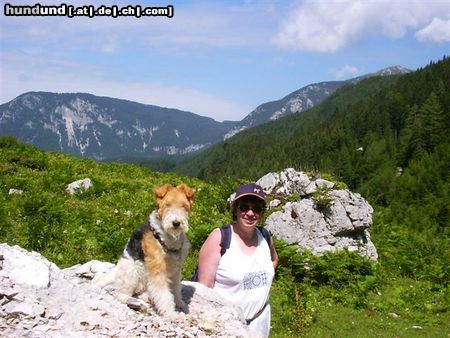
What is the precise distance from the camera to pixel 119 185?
19891 millimetres

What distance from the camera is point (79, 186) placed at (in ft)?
60.4

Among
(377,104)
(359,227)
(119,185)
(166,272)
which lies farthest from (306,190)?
(377,104)

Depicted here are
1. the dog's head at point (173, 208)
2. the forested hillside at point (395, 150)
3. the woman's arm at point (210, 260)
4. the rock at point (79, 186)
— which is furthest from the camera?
the forested hillside at point (395, 150)

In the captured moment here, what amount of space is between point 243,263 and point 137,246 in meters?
1.45

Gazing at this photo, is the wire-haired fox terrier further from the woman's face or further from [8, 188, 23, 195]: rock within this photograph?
[8, 188, 23, 195]: rock

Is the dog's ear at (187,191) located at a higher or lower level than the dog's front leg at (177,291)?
higher

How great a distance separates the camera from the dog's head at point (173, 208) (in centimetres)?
484

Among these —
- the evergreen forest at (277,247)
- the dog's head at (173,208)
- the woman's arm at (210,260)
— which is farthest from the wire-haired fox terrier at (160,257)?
the evergreen forest at (277,247)

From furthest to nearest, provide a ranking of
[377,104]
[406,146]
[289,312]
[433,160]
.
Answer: [377,104] → [406,146] → [433,160] → [289,312]

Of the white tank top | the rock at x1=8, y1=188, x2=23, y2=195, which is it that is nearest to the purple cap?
the white tank top

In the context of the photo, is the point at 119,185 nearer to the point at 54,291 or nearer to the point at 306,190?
the point at 306,190

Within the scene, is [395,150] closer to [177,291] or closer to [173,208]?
[177,291]

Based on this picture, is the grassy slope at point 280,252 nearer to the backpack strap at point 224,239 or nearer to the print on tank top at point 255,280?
the print on tank top at point 255,280

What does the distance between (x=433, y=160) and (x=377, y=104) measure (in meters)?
72.2
